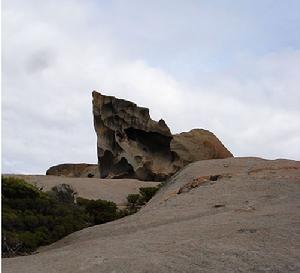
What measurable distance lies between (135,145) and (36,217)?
20012mm

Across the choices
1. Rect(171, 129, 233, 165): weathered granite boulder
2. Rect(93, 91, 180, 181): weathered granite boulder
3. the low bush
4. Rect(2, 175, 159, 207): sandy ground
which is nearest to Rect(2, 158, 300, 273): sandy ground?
the low bush

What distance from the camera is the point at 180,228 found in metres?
9.73

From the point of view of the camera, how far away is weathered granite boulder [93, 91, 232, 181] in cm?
3297

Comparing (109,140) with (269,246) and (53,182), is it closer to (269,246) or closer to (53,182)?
(53,182)

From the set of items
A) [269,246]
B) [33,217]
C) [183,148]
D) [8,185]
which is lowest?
[269,246]

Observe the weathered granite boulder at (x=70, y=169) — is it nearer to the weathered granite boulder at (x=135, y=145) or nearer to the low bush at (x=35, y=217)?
the weathered granite boulder at (x=135, y=145)

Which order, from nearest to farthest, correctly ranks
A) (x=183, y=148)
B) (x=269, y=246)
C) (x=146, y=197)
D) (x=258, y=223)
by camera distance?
(x=269, y=246) → (x=258, y=223) → (x=146, y=197) → (x=183, y=148)

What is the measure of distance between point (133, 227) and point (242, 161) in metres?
13.0

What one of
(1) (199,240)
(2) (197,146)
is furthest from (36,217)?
(2) (197,146)

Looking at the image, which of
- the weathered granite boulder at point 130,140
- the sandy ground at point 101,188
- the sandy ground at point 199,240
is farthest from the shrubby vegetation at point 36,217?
the weathered granite boulder at point 130,140

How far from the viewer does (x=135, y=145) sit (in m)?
33.6

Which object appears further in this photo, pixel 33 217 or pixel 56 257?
pixel 33 217

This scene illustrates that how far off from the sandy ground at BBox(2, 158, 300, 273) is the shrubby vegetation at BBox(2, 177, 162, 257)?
2.04ft

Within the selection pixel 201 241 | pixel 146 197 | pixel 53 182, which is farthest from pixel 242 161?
pixel 201 241
